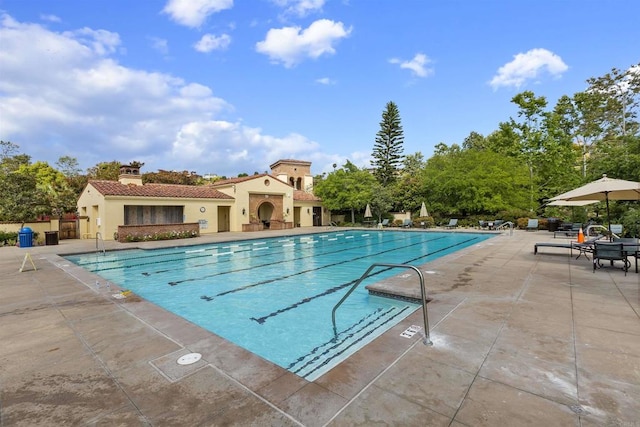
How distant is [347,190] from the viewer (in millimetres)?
28422

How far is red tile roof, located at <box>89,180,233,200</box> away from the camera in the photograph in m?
18.3

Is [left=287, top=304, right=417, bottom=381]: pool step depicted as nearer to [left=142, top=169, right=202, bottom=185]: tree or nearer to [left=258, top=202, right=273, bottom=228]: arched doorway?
[left=258, top=202, right=273, bottom=228]: arched doorway

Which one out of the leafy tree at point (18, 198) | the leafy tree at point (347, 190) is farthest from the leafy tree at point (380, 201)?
the leafy tree at point (18, 198)

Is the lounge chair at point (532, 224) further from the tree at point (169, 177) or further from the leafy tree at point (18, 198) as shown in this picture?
the tree at point (169, 177)

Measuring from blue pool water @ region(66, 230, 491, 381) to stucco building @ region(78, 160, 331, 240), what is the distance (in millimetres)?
5547

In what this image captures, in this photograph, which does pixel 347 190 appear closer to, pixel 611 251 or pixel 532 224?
pixel 532 224

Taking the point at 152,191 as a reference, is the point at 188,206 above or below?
below

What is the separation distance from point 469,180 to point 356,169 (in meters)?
10.7

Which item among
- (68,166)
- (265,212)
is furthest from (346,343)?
(68,166)

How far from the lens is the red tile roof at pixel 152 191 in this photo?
18.3 meters

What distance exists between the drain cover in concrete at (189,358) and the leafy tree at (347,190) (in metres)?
24.8

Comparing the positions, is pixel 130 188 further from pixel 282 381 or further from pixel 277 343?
pixel 282 381

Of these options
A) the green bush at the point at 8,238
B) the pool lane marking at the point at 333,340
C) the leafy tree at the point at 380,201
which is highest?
the leafy tree at the point at 380,201

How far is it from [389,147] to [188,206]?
94.9 ft
